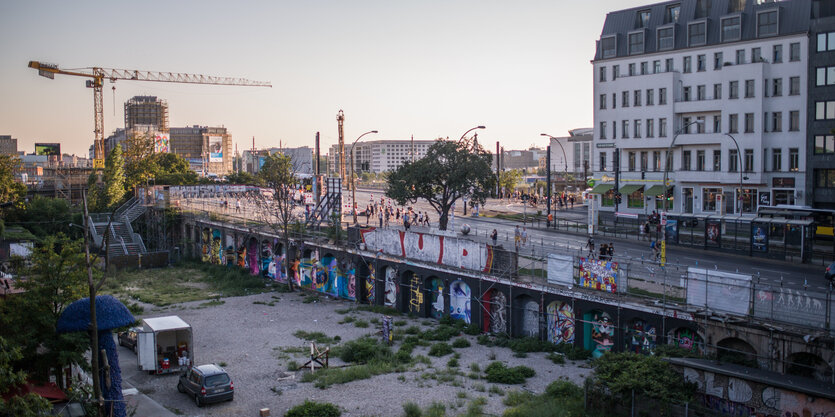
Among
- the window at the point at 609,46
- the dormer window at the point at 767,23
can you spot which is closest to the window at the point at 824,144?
the dormer window at the point at 767,23

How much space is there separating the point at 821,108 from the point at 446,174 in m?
30.2

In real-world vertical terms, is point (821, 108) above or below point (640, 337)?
above

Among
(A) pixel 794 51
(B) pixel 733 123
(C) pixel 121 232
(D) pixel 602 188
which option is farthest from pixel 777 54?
(C) pixel 121 232

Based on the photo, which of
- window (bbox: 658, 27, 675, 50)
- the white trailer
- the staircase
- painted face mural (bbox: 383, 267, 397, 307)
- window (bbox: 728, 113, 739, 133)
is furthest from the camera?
window (bbox: 658, 27, 675, 50)

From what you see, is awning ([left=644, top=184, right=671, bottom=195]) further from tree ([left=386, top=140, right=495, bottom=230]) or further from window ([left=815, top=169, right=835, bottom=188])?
tree ([left=386, top=140, right=495, bottom=230])

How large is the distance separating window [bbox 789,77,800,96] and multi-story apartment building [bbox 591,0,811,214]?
0.26ft

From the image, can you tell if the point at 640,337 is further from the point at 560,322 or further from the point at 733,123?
the point at 733,123

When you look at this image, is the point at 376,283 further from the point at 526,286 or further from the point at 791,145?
the point at 791,145

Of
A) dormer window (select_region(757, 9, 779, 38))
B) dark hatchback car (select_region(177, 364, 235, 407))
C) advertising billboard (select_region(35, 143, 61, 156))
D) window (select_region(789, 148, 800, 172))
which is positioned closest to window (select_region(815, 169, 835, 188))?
window (select_region(789, 148, 800, 172))

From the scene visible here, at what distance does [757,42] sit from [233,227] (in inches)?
1895

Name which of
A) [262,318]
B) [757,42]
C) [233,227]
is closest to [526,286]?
[262,318]

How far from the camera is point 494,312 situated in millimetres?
30297

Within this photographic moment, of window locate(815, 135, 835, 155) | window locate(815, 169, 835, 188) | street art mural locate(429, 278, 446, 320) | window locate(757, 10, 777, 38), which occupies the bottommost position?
street art mural locate(429, 278, 446, 320)

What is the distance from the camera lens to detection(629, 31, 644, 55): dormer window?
204ft
